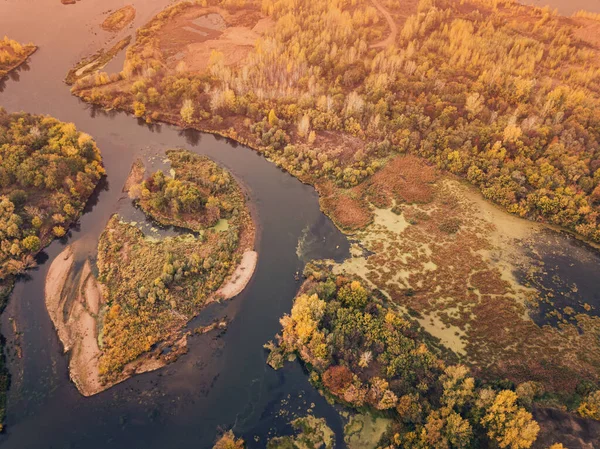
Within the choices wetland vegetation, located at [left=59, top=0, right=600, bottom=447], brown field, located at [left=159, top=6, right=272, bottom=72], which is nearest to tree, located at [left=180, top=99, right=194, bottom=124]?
wetland vegetation, located at [left=59, top=0, right=600, bottom=447]

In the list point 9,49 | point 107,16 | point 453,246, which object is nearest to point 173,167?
point 453,246

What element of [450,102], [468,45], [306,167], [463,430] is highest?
[468,45]

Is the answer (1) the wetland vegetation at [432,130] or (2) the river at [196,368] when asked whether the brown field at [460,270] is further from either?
(2) the river at [196,368]

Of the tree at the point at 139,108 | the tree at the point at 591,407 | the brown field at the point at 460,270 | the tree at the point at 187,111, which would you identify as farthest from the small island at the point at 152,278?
the tree at the point at 591,407

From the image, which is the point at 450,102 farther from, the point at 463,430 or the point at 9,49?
the point at 9,49

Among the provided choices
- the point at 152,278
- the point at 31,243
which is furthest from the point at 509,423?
the point at 31,243
